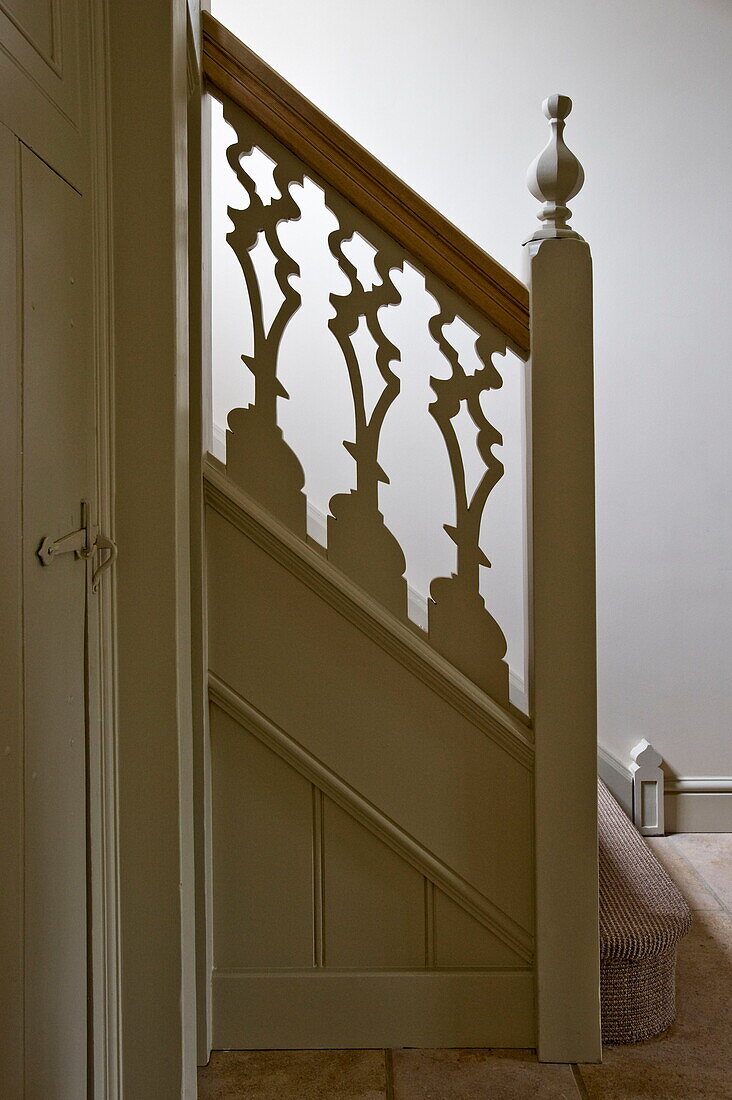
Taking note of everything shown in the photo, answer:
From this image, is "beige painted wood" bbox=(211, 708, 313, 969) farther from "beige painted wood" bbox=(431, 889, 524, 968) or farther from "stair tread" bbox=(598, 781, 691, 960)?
"stair tread" bbox=(598, 781, 691, 960)

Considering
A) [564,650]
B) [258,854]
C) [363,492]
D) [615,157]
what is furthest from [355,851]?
[615,157]

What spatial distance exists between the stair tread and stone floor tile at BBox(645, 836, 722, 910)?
0.32m

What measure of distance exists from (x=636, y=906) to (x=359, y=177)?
58.6 inches

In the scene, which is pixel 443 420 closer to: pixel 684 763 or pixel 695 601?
pixel 695 601

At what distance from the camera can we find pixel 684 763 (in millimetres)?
2895

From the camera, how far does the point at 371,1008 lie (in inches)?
66.5

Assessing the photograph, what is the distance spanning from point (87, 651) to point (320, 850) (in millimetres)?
680

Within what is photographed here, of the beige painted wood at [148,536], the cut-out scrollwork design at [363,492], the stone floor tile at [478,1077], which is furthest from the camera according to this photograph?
the cut-out scrollwork design at [363,492]

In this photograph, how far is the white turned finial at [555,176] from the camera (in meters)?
1.61

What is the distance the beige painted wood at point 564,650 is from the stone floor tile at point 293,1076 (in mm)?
320

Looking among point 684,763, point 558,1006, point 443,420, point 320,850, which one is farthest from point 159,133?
point 684,763

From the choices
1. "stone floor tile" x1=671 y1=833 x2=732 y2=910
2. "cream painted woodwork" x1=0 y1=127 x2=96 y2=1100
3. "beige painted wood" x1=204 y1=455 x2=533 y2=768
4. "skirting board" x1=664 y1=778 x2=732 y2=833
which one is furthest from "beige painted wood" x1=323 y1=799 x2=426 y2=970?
"skirting board" x1=664 y1=778 x2=732 y2=833

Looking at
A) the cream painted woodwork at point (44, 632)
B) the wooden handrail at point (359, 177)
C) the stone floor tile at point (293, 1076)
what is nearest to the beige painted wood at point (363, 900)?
the stone floor tile at point (293, 1076)

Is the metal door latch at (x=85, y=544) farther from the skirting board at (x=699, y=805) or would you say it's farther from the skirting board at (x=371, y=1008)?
the skirting board at (x=699, y=805)
